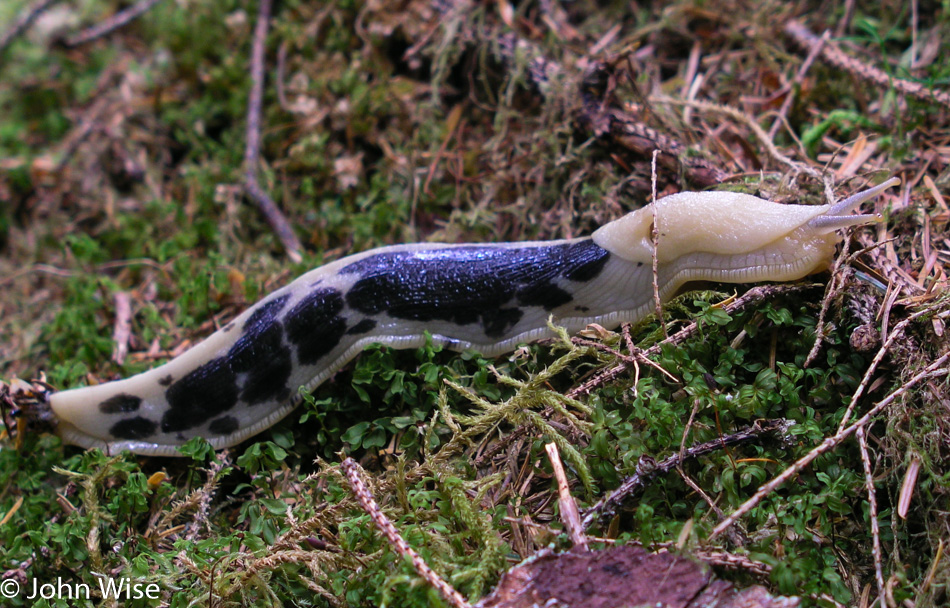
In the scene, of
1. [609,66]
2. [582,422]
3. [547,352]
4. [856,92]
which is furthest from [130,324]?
[856,92]

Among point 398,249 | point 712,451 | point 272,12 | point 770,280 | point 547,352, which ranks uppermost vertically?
point 272,12

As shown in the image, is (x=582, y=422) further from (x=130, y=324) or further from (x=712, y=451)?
(x=130, y=324)

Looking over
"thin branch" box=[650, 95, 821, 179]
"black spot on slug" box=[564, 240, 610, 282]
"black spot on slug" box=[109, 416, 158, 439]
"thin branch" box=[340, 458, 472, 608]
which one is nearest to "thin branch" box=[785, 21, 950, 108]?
"thin branch" box=[650, 95, 821, 179]

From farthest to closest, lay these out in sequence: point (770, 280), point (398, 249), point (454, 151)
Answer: point (454, 151)
point (398, 249)
point (770, 280)

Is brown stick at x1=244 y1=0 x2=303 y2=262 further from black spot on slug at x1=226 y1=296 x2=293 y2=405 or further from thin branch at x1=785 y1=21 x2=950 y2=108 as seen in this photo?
thin branch at x1=785 y1=21 x2=950 y2=108

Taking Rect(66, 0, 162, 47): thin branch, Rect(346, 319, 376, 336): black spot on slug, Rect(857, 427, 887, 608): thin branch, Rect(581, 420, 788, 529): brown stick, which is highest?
Rect(66, 0, 162, 47): thin branch

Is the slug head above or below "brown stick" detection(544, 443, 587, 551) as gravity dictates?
above
